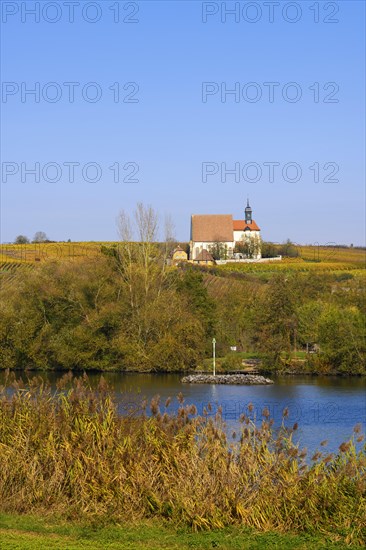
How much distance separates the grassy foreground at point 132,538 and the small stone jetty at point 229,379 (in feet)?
87.7

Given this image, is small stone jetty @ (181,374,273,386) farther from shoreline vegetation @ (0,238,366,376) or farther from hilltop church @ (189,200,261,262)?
hilltop church @ (189,200,261,262)

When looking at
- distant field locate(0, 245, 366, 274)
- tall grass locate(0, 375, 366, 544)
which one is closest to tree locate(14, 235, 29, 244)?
distant field locate(0, 245, 366, 274)

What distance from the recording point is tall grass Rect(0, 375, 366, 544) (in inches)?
340

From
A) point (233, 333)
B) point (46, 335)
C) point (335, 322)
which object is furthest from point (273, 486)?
point (233, 333)

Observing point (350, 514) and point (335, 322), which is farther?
point (335, 322)

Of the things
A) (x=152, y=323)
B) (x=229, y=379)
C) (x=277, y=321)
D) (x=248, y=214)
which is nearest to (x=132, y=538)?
(x=229, y=379)

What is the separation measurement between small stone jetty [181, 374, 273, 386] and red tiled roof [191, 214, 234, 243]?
5837 cm

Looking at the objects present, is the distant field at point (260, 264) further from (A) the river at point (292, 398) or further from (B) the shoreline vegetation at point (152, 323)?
(A) the river at point (292, 398)

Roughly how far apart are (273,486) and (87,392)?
3.13m

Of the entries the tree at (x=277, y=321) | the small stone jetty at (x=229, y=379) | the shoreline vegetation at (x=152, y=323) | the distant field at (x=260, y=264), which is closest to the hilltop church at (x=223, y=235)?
the distant field at (x=260, y=264)

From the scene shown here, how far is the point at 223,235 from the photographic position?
9594cm

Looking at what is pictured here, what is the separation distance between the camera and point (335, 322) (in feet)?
129

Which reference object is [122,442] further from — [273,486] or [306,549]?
[306,549]

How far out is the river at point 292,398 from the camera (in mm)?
21672
